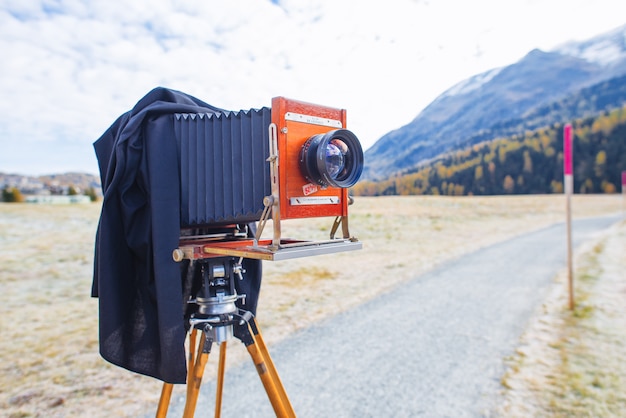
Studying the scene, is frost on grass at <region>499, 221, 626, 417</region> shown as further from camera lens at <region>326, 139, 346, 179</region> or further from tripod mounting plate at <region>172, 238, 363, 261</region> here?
camera lens at <region>326, 139, 346, 179</region>

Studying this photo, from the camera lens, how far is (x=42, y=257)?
33.0ft

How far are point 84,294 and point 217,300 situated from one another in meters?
6.54

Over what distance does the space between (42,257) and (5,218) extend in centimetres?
842

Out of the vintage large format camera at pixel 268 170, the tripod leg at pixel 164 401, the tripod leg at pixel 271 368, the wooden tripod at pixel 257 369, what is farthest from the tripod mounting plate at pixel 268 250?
the tripod leg at pixel 164 401

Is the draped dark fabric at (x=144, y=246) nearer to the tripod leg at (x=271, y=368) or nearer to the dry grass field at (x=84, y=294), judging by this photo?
the tripod leg at (x=271, y=368)

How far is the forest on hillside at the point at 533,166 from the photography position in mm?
45688

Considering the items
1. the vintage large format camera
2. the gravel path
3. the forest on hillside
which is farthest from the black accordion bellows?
the forest on hillside

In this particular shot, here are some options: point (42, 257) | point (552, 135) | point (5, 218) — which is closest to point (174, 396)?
point (42, 257)

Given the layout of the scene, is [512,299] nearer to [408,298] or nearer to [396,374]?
[408,298]

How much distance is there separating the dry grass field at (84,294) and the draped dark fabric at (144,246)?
2.02m

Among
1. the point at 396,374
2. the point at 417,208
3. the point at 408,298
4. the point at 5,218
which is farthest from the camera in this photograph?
the point at 417,208

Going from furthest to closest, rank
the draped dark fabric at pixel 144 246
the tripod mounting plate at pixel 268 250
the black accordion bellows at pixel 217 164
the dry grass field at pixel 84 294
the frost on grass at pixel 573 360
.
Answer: the dry grass field at pixel 84 294 < the frost on grass at pixel 573 360 < the black accordion bellows at pixel 217 164 < the draped dark fabric at pixel 144 246 < the tripod mounting plate at pixel 268 250

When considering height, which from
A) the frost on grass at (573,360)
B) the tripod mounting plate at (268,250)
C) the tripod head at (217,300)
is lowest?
the frost on grass at (573,360)

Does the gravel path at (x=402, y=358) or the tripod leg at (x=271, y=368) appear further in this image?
the gravel path at (x=402, y=358)
